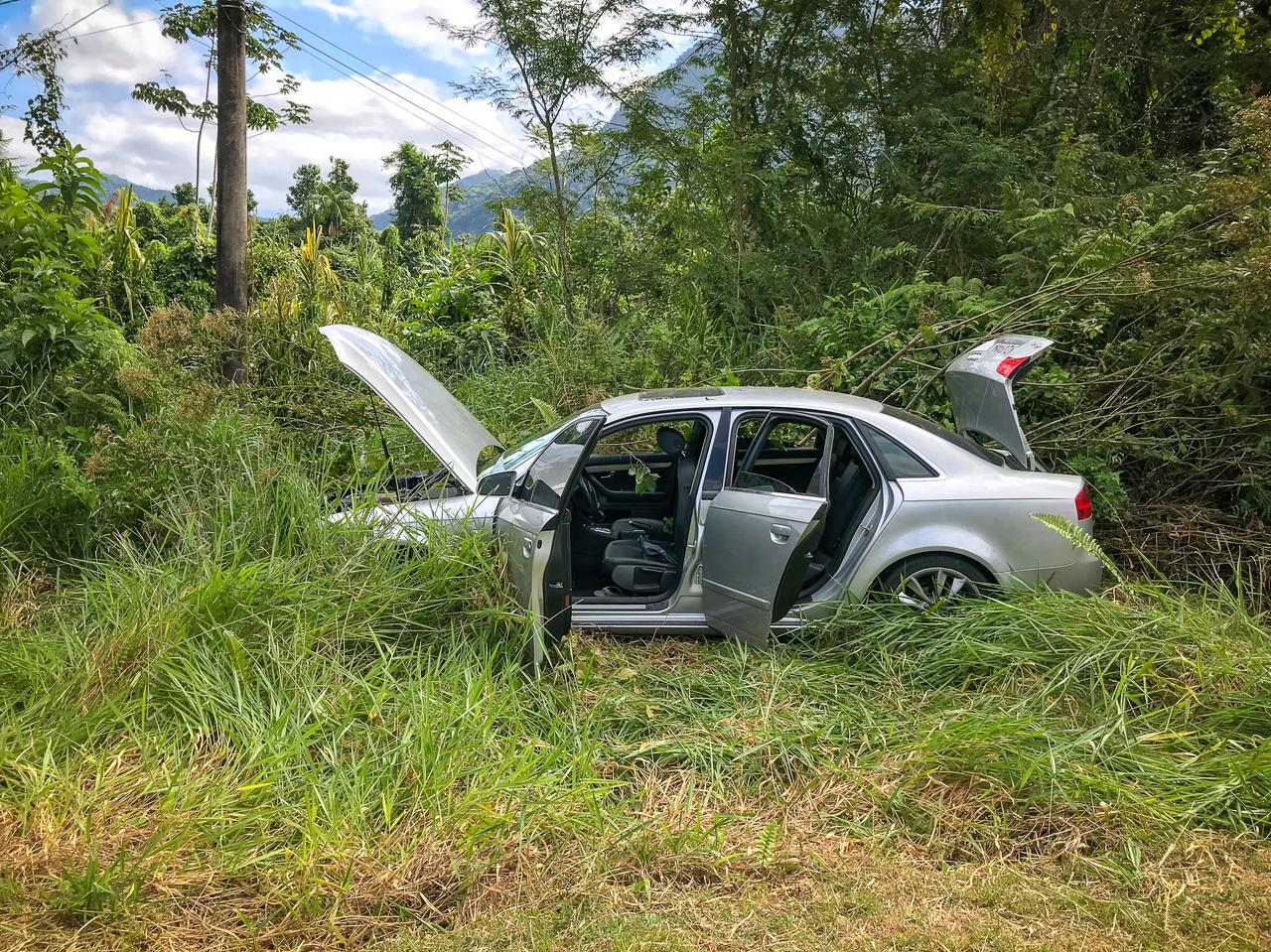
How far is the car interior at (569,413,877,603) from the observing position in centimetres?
443

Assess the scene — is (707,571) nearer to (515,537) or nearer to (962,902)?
(515,537)

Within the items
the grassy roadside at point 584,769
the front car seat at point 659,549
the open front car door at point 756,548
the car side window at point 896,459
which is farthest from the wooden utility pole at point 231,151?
the car side window at point 896,459

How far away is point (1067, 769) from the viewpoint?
3.15m

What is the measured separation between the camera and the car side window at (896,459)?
14.1ft

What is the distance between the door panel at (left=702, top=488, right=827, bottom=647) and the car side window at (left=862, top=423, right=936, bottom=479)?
60 centimetres

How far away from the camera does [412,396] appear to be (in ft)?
14.9

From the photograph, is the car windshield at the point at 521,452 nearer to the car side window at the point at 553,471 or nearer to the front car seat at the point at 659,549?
the car side window at the point at 553,471

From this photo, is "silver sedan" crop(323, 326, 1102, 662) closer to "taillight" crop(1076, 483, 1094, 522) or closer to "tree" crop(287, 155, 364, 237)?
"taillight" crop(1076, 483, 1094, 522)

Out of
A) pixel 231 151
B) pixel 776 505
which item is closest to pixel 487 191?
pixel 231 151

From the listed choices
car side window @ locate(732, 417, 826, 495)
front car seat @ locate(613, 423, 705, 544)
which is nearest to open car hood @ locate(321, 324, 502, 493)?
front car seat @ locate(613, 423, 705, 544)

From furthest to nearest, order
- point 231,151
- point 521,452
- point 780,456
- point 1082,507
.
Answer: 1. point 231,151
2. point 780,456
3. point 521,452
4. point 1082,507

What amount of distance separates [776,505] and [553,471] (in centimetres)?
103

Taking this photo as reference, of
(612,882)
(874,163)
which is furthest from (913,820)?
(874,163)

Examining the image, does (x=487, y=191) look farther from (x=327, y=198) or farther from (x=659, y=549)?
(x=327, y=198)
